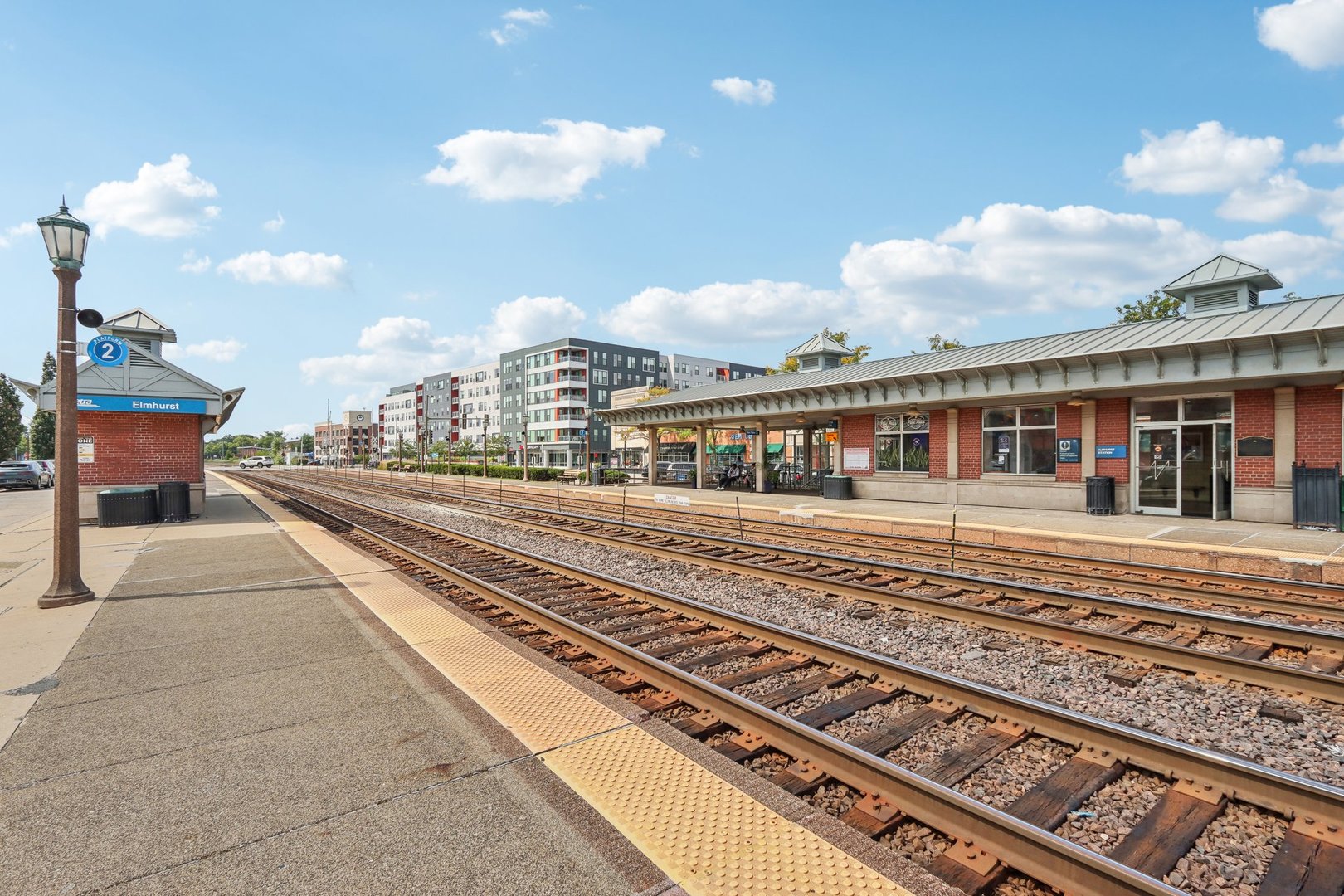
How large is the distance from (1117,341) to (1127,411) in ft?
6.39

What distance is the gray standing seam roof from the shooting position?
49.8 feet

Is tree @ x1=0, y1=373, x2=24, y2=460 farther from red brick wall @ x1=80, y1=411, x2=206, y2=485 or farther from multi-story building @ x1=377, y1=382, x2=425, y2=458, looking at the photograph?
red brick wall @ x1=80, y1=411, x2=206, y2=485

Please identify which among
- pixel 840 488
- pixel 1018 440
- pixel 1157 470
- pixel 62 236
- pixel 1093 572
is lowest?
pixel 1093 572

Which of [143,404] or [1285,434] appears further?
[143,404]

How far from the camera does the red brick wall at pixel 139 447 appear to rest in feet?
64.0

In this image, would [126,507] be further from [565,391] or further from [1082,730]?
[565,391]

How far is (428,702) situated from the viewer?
4910 millimetres

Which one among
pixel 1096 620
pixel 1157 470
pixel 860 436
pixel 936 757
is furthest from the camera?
pixel 860 436

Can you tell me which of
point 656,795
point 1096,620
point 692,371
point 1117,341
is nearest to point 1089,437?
point 1117,341

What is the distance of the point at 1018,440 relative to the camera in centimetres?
2080

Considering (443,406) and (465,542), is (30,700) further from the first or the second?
(443,406)

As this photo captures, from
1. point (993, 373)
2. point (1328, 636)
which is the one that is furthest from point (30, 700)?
point (993, 373)

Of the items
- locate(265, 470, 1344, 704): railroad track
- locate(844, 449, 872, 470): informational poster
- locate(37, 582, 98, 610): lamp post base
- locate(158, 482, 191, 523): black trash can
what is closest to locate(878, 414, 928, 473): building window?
locate(844, 449, 872, 470): informational poster

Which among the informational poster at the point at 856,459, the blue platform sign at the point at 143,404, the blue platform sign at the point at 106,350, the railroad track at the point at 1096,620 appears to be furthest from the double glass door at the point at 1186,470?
the blue platform sign at the point at 143,404
